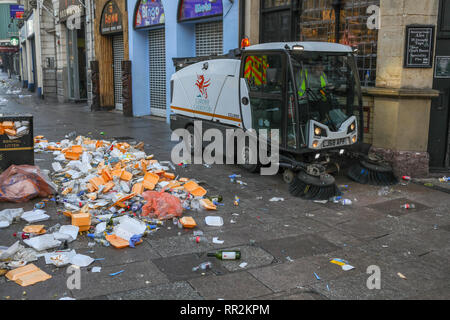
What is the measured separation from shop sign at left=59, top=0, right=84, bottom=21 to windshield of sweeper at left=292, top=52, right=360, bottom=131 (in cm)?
1726

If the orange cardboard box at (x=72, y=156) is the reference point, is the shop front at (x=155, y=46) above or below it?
above

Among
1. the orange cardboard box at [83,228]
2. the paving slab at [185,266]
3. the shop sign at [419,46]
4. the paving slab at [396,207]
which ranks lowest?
the paving slab at [185,266]

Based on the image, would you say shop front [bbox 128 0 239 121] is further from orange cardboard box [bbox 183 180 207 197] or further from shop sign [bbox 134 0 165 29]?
orange cardboard box [bbox 183 180 207 197]

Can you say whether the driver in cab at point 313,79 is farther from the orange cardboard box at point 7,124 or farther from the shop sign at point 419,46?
the orange cardboard box at point 7,124

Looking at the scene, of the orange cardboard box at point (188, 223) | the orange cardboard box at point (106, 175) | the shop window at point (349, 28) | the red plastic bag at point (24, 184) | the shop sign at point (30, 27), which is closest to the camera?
the orange cardboard box at point (188, 223)

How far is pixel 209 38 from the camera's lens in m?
14.3

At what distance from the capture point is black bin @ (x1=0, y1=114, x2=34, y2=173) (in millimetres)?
7594

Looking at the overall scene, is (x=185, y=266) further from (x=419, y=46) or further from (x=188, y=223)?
(x=419, y=46)

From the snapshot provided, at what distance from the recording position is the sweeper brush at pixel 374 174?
8109 mm

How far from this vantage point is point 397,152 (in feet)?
28.3

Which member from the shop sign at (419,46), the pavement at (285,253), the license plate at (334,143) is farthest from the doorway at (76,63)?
the license plate at (334,143)

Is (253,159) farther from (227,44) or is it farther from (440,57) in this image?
(227,44)

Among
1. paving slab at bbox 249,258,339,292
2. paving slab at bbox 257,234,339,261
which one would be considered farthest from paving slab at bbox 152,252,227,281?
paving slab at bbox 257,234,339,261

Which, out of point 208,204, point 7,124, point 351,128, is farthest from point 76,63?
point 208,204
